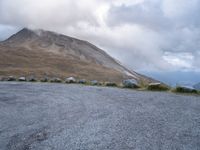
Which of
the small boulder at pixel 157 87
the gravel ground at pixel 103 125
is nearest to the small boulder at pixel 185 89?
the small boulder at pixel 157 87

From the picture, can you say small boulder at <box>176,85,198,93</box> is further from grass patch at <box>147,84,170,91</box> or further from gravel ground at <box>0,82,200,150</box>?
gravel ground at <box>0,82,200,150</box>

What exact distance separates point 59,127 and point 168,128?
4.81m

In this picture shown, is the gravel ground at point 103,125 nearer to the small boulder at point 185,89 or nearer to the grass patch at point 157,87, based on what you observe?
the small boulder at point 185,89

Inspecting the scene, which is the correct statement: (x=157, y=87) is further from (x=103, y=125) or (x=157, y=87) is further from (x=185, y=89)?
(x=103, y=125)

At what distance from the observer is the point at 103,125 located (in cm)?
1313

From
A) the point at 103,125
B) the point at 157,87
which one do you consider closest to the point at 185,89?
the point at 157,87

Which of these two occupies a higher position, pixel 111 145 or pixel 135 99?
pixel 135 99

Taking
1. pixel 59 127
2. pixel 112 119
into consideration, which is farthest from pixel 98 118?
pixel 59 127

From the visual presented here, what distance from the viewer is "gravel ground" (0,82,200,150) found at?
34.4 feet

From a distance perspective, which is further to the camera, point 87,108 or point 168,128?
point 87,108

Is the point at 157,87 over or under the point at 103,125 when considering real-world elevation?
over

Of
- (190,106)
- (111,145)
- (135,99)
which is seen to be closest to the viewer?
(111,145)

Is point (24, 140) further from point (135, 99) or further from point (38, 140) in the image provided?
point (135, 99)

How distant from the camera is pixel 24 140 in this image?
11.5m
